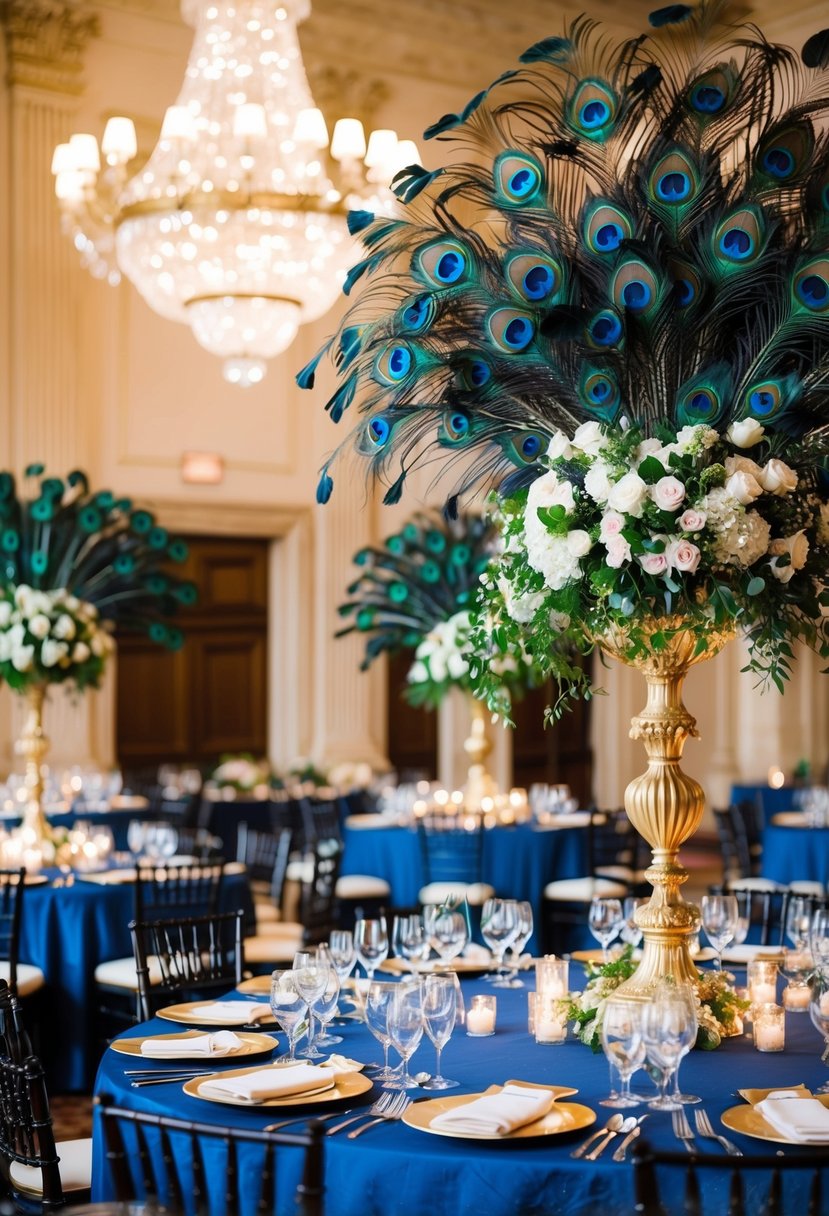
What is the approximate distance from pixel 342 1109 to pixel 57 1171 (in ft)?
2.33

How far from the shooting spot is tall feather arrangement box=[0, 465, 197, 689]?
6.73 m

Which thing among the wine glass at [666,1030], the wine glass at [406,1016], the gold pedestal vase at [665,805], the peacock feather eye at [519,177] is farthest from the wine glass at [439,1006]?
the peacock feather eye at [519,177]

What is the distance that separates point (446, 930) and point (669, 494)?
134 centimetres

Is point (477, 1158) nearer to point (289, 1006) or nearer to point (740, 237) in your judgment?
point (289, 1006)

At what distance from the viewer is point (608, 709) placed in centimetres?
1385

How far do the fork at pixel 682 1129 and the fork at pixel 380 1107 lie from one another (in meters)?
0.51

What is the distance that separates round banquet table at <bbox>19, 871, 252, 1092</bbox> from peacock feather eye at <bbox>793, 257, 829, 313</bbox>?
13.1 feet

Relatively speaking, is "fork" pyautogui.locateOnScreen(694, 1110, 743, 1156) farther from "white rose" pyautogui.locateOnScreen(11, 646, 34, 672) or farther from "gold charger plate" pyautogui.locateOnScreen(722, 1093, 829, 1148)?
"white rose" pyautogui.locateOnScreen(11, 646, 34, 672)

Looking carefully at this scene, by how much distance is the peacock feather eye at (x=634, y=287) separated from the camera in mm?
3158

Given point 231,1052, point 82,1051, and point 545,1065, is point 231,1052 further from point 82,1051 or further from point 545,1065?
point 82,1051

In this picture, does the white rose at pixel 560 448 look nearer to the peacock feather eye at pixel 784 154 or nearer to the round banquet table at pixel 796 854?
the peacock feather eye at pixel 784 154

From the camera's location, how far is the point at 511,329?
3281 mm

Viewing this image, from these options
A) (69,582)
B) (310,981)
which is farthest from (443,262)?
(69,582)

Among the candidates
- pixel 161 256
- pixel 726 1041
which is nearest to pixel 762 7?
pixel 161 256
